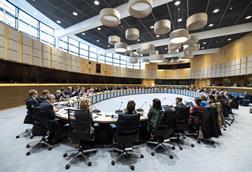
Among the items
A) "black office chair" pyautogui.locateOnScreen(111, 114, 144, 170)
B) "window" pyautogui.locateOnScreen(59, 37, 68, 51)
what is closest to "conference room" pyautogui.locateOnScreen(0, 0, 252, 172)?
"black office chair" pyautogui.locateOnScreen(111, 114, 144, 170)

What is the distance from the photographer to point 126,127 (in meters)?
2.39

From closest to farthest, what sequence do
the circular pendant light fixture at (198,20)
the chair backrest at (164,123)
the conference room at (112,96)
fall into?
1. the conference room at (112,96)
2. the chair backrest at (164,123)
3. the circular pendant light fixture at (198,20)

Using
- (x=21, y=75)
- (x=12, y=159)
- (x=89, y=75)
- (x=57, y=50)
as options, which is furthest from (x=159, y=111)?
(x=89, y=75)

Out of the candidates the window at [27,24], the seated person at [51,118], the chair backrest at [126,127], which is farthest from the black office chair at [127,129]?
the window at [27,24]

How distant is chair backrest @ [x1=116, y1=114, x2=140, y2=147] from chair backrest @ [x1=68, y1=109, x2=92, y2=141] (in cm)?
58

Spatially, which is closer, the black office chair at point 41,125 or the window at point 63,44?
the black office chair at point 41,125

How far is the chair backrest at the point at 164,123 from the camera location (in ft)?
9.02

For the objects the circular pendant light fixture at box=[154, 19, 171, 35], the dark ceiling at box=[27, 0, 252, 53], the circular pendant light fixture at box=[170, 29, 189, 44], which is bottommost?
the circular pendant light fixture at box=[170, 29, 189, 44]

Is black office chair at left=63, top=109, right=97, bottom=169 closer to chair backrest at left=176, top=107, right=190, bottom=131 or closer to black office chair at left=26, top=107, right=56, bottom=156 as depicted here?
black office chair at left=26, top=107, right=56, bottom=156

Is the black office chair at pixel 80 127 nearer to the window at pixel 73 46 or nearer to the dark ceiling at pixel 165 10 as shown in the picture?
the dark ceiling at pixel 165 10

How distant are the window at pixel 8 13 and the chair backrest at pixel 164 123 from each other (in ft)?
31.8

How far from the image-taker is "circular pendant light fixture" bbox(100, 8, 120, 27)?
434cm

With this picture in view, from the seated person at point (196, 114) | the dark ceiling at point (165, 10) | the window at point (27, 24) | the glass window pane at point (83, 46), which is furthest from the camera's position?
the glass window pane at point (83, 46)

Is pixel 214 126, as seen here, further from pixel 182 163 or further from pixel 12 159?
pixel 12 159
